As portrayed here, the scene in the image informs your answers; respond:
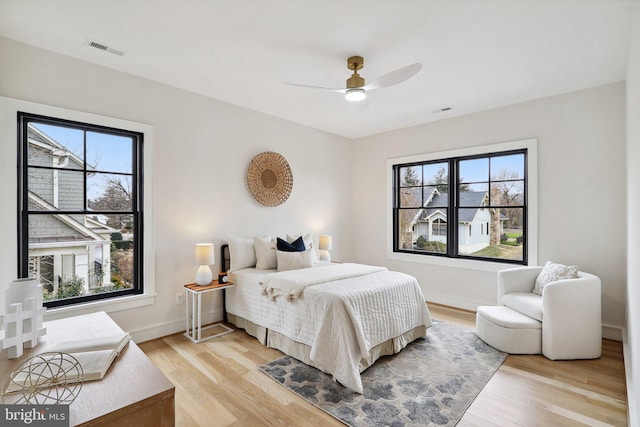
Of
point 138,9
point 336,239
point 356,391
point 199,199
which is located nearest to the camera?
point 138,9

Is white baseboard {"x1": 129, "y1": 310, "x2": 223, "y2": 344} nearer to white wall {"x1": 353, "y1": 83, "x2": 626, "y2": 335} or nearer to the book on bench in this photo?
the book on bench

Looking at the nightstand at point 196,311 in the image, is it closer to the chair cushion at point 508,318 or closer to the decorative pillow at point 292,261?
the decorative pillow at point 292,261

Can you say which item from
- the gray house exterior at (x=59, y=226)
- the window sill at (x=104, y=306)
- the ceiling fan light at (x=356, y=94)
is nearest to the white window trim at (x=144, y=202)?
the window sill at (x=104, y=306)

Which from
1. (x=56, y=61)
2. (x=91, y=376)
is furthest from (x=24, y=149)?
(x=91, y=376)

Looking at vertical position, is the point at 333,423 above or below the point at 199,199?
below

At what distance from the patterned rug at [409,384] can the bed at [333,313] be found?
10cm

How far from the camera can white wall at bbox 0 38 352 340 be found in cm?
261

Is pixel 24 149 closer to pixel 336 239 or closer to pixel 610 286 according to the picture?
pixel 336 239

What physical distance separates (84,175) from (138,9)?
166 centimetres

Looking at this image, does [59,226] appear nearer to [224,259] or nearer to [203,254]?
[203,254]

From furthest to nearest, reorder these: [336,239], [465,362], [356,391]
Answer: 1. [336,239]
2. [465,362]
3. [356,391]

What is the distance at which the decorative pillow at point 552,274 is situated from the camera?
3115mm

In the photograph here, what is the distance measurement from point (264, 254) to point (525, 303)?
2.87 m

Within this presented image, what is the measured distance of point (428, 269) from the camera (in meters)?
4.77
